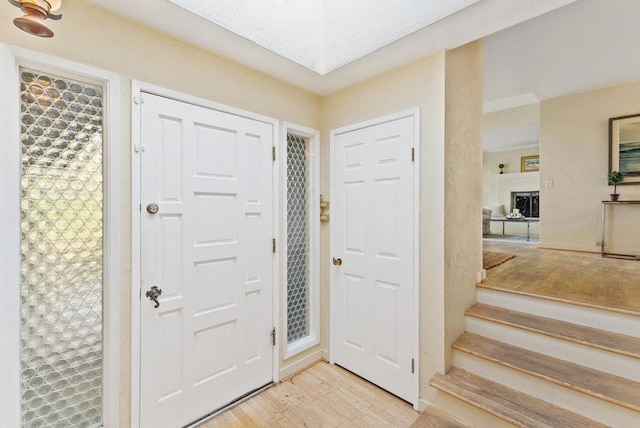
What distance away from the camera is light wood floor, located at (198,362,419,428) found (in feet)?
6.01

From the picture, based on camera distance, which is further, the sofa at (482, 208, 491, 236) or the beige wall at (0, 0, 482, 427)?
the sofa at (482, 208, 491, 236)

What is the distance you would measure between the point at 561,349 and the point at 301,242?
2.02 metres

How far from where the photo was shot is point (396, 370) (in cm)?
210

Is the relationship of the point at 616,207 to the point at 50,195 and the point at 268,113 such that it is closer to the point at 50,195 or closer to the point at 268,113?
the point at 268,113

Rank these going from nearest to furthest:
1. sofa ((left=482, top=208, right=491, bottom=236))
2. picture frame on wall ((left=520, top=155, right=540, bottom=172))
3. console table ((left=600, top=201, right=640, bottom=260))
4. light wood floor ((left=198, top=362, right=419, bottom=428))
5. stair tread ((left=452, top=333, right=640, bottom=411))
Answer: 1. stair tread ((left=452, top=333, right=640, bottom=411))
2. light wood floor ((left=198, top=362, right=419, bottom=428))
3. console table ((left=600, top=201, right=640, bottom=260))
4. sofa ((left=482, top=208, right=491, bottom=236))
5. picture frame on wall ((left=520, top=155, right=540, bottom=172))

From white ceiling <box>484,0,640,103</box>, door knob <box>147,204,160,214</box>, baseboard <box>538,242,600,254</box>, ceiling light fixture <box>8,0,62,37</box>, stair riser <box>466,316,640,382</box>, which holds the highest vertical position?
white ceiling <box>484,0,640,103</box>

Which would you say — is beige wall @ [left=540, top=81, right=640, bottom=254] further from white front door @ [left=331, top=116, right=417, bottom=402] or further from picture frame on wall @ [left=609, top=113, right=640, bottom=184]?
white front door @ [left=331, top=116, right=417, bottom=402]

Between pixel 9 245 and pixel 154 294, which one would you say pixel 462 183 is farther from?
pixel 9 245

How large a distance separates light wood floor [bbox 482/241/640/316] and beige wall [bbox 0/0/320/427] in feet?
8.81

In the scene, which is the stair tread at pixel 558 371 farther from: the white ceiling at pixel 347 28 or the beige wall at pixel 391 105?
the white ceiling at pixel 347 28

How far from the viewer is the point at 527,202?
7.89 metres

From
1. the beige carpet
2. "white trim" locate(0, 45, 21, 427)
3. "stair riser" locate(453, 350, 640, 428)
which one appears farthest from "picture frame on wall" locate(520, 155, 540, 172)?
"white trim" locate(0, 45, 21, 427)

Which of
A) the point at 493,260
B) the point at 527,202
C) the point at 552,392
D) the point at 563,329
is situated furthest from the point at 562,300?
the point at 527,202

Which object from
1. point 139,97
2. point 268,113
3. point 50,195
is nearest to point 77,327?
point 50,195
